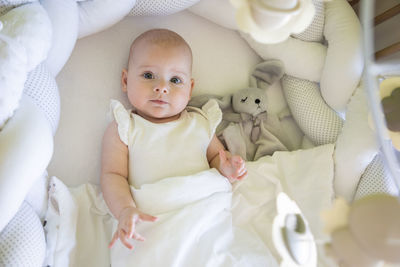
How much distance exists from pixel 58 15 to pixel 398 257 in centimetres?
89

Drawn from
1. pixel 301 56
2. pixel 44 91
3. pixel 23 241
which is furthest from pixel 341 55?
pixel 23 241

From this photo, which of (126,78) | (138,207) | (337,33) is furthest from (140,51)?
(337,33)

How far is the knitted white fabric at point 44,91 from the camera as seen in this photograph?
0.83m

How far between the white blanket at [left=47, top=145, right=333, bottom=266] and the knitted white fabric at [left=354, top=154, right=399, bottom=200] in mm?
85

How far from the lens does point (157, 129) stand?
1067mm

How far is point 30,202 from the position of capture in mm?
858

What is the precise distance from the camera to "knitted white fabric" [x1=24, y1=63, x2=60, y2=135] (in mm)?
830

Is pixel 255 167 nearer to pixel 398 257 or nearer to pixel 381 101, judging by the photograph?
pixel 381 101

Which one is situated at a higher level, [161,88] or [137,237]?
[161,88]

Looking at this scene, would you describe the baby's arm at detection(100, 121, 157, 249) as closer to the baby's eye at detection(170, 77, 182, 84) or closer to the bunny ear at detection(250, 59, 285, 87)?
the baby's eye at detection(170, 77, 182, 84)

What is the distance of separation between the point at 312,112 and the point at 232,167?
34cm

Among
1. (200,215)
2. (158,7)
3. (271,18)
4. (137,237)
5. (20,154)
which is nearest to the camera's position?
(271,18)

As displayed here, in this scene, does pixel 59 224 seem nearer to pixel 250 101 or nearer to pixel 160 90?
pixel 160 90

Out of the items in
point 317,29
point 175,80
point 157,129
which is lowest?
point 157,129
